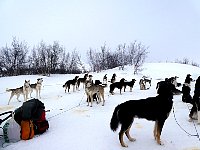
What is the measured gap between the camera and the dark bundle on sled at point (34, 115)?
6191 millimetres

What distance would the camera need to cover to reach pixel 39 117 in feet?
21.2

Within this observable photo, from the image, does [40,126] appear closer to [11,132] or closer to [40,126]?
[40,126]

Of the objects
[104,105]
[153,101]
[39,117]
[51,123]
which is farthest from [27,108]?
[104,105]

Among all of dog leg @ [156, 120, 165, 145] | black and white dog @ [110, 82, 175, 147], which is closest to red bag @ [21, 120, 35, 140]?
black and white dog @ [110, 82, 175, 147]

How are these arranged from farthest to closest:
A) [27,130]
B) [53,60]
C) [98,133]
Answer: [53,60], [98,133], [27,130]

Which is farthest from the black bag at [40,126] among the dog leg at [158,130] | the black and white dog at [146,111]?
the dog leg at [158,130]

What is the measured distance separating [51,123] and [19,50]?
26.0m

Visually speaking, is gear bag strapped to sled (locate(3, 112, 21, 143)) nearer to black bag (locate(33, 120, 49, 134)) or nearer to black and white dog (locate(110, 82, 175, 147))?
black bag (locate(33, 120, 49, 134))

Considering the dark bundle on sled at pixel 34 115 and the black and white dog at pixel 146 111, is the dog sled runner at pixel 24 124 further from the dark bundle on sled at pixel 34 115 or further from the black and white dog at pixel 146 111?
the black and white dog at pixel 146 111

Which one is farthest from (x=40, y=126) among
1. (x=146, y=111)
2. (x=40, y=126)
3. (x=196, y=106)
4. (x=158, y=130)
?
(x=196, y=106)

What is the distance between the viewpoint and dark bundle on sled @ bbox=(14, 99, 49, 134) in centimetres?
619

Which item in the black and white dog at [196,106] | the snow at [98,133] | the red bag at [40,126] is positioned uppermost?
the black and white dog at [196,106]

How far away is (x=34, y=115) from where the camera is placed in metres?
6.33

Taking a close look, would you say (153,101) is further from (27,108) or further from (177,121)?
(27,108)
